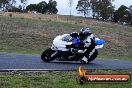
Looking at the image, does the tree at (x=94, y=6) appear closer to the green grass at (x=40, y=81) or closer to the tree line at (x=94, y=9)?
the tree line at (x=94, y=9)

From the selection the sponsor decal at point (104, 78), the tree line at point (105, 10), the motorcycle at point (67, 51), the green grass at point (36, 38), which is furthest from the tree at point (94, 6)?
the sponsor decal at point (104, 78)

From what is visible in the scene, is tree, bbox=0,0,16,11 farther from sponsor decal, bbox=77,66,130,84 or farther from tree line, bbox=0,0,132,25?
sponsor decal, bbox=77,66,130,84

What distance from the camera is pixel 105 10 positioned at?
4542 inches

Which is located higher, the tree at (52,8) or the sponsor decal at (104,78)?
the sponsor decal at (104,78)

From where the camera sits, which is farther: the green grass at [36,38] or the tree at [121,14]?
the tree at [121,14]

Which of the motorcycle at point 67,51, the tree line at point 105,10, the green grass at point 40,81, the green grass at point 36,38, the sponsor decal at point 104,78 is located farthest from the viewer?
the tree line at point 105,10

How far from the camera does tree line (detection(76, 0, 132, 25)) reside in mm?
115750

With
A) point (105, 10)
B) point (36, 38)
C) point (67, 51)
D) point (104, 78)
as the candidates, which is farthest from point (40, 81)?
point (105, 10)

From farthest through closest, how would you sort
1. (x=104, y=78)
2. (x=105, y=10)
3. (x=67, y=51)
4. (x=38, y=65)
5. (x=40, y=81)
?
(x=105, y=10)
(x=67, y=51)
(x=38, y=65)
(x=40, y=81)
(x=104, y=78)

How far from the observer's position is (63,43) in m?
17.5

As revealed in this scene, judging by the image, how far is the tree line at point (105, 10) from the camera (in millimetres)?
115750

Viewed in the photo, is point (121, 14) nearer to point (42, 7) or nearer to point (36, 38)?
point (42, 7)

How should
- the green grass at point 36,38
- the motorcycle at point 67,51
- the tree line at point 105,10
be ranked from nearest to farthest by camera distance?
the motorcycle at point 67,51 → the green grass at point 36,38 → the tree line at point 105,10

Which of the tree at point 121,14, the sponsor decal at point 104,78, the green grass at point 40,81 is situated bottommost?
the tree at point 121,14
